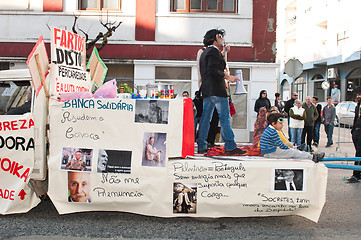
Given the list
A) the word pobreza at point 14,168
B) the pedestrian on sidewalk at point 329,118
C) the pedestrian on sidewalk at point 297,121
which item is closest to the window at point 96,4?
the pedestrian on sidewalk at point 297,121

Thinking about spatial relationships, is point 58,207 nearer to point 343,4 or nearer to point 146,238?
point 146,238

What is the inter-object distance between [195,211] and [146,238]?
24.5 inches

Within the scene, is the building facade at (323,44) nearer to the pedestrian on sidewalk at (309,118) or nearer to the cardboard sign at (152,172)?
the pedestrian on sidewalk at (309,118)

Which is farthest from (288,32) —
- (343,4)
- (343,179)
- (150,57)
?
(343,179)

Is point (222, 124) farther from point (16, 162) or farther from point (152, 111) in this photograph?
point (16, 162)

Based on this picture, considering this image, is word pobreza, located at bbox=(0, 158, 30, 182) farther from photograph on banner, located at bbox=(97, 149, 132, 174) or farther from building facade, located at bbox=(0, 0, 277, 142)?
building facade, located at bbox=(0, 0, 277, 142)

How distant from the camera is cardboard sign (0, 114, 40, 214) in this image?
4480 millimetres

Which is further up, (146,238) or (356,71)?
(356,71)

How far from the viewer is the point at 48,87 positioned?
4574 millimetres

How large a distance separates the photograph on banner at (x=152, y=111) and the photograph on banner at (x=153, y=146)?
0.16 m

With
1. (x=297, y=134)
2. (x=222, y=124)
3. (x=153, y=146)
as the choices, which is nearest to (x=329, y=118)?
(x=297, y=134)

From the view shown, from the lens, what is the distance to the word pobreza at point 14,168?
448 cm

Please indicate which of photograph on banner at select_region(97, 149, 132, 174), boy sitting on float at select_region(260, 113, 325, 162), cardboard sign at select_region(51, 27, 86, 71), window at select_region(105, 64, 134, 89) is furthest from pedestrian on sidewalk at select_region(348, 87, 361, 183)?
window at select_region(105, 64, 134, 89)

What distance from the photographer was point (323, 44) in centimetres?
3416
